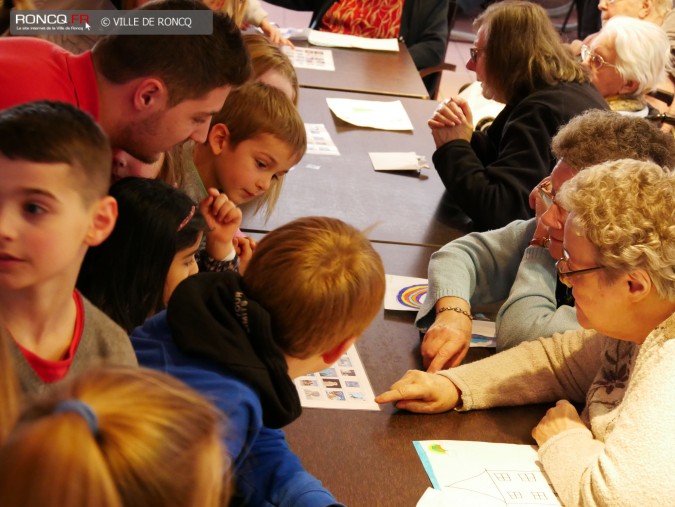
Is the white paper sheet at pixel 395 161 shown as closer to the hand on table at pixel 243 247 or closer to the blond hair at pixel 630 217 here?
the hand on table at pixel 243 247

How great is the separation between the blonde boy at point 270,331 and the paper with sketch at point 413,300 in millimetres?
656

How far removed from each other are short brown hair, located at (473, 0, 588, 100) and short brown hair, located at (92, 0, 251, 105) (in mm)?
1219

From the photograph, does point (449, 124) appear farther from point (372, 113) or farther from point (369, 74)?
point (369, 74)

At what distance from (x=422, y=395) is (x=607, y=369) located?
395 millimetres

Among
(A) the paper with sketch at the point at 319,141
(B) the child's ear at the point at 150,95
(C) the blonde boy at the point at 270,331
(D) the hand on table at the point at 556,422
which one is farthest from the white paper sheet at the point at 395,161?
(C) the blonde boy at the point at 270,331

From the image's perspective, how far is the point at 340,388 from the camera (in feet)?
6.08

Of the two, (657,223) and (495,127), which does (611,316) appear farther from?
(495,127)

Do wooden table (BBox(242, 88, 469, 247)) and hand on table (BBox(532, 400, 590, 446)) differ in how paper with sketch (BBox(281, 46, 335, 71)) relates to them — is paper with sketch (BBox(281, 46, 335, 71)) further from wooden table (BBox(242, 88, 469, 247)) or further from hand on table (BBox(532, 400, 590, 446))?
hand on table (BBox(532, 400, 590, 446))

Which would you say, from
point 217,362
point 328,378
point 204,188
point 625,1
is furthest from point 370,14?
point 217,362

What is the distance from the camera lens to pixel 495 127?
3086mm

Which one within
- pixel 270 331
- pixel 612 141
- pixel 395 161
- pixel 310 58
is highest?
pixel 612 141

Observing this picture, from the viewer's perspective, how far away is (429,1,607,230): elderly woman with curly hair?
276 cm

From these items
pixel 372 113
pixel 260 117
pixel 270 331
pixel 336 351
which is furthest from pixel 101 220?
pixel 372 113

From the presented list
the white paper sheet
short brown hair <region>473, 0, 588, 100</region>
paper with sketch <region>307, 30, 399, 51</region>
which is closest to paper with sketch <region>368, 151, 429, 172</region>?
the white paper sheet
